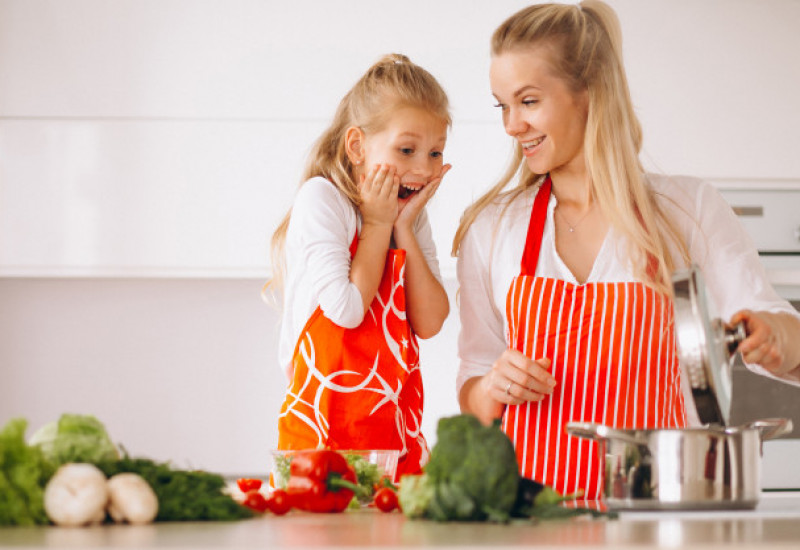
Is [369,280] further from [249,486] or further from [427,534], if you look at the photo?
[427,534]

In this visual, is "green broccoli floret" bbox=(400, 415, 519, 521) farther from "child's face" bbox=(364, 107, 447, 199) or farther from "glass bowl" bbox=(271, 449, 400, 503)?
"child's face" bbox=(364, 107, 447, 199)

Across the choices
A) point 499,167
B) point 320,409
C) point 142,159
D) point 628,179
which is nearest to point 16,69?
point 142,159

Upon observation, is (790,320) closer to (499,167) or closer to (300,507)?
(300,507)

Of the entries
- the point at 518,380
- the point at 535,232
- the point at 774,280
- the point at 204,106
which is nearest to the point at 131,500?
the point at 518,380

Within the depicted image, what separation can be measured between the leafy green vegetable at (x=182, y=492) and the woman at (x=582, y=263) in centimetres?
57

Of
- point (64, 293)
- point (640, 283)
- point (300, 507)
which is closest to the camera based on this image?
point (300, 507)

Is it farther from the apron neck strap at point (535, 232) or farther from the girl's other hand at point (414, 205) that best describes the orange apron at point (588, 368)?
the girl's other hand at point (414, 205)

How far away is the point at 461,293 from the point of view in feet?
5.67

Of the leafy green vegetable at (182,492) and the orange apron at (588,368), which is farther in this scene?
the orange apron at (588,368)

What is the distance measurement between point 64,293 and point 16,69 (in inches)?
30.1

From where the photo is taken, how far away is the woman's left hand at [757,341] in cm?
122

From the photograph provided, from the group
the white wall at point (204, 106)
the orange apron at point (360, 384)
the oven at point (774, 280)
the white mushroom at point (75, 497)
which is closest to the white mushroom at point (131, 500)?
the white mushroom at point (75, 497)

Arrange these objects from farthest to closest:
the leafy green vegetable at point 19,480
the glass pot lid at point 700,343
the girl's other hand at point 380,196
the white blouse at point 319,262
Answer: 1. the girl's other hand at point 380,196
2. the white blouse at point 319,262
3. the glass pot lid at point 700,343
4. the leafy green vegetable at point 19,480

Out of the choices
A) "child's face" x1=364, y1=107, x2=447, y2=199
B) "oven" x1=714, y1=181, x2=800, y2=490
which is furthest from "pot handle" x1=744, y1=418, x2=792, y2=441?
"oven" x1=714, y1=181, x2=800, y2=490
